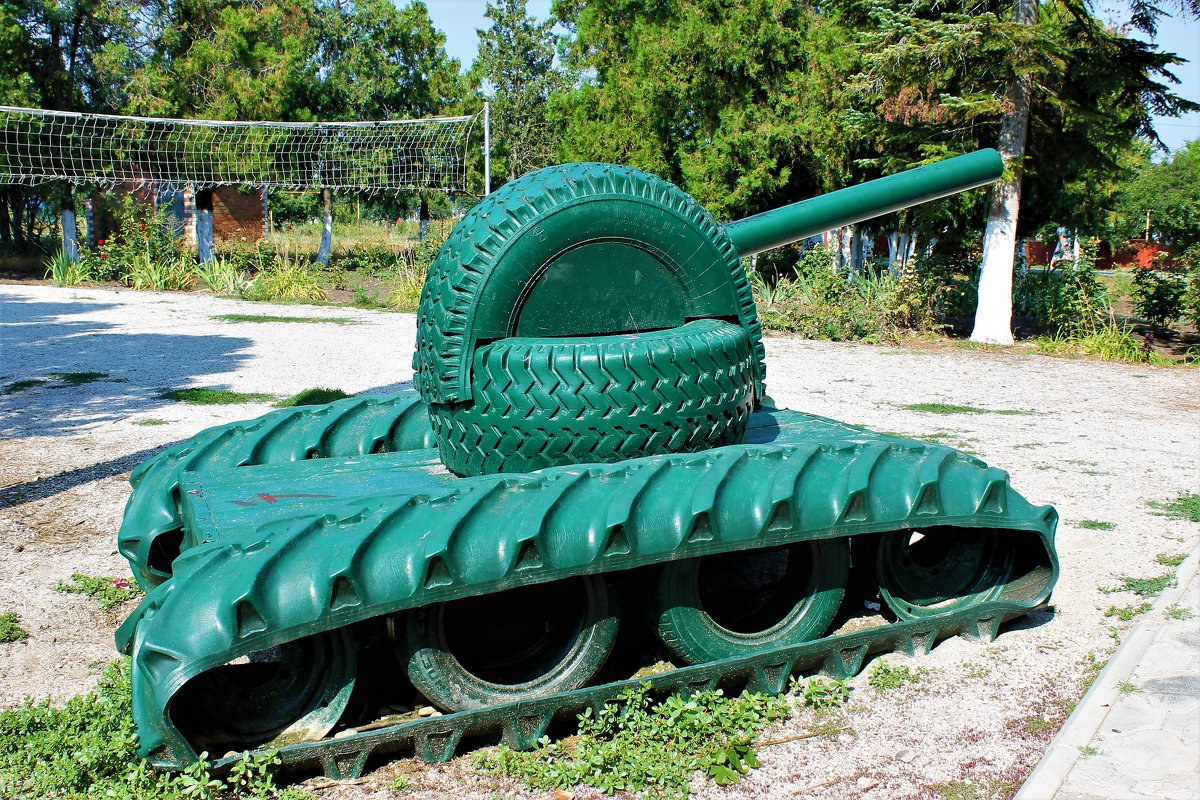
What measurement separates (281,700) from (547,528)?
2.98ft

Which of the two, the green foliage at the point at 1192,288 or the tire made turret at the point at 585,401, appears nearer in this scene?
the tire made turret at the point at 585,401

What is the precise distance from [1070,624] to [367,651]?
2751 mm

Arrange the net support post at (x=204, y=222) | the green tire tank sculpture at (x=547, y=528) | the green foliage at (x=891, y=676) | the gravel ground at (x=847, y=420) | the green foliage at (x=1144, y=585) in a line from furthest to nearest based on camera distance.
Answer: the net support post at (x=204, y=222) < the green foliage at (x=1144, y=585) < the green foliage at (x=891, y=676) < the gravel ground at (x=847, y=420) < the green tire tank sculpture at (x=547, y=528)

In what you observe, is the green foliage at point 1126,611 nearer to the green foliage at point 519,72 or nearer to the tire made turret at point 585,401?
the tire made turret at point 585,401

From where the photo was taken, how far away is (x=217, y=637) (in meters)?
2.67

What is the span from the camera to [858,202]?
502 cm

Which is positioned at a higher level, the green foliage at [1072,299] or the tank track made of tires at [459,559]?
the green foliage at [1072,299]

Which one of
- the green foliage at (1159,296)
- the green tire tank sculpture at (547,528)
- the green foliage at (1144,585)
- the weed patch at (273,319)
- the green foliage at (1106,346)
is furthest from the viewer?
the weed patch at (273,319)

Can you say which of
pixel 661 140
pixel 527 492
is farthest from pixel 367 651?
pixel 661 140

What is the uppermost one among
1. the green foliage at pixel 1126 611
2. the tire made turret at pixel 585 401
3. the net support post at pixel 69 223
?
the net support post at pixel 69 223

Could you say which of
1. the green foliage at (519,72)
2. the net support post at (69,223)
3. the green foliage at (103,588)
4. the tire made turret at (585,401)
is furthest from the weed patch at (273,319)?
the green foliage at (519,72)

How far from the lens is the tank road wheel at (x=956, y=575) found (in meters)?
3.99

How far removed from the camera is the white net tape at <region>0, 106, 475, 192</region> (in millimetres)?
21422

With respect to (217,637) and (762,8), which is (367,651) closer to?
(217,637)
